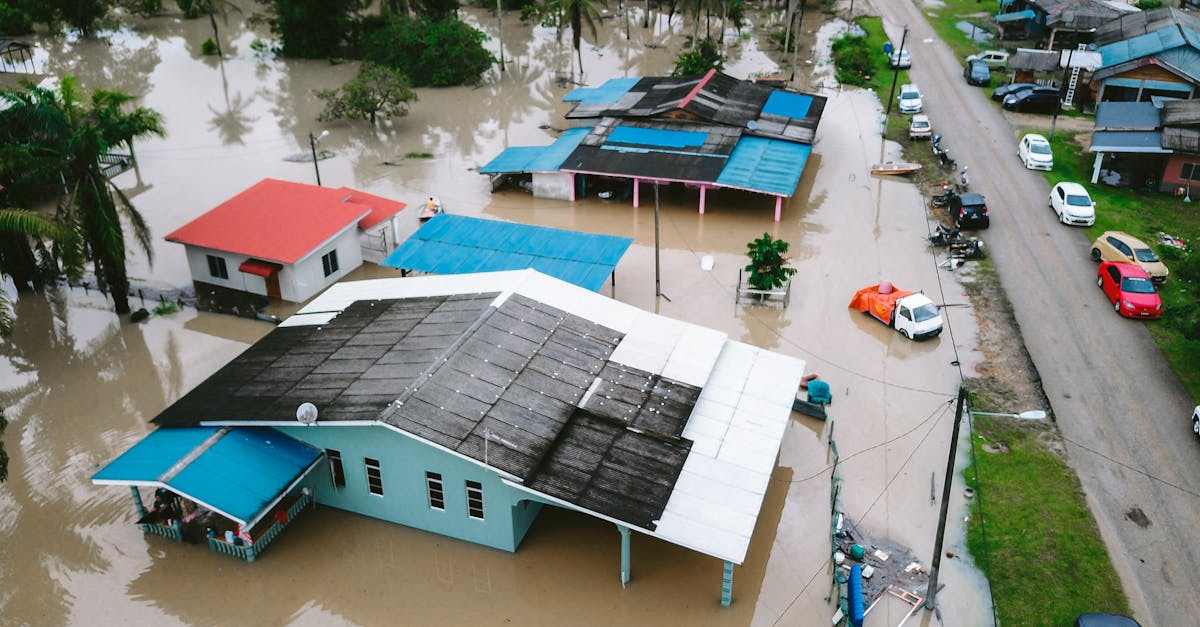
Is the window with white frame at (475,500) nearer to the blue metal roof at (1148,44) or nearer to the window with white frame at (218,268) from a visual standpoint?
the window with white frame at (218,268)

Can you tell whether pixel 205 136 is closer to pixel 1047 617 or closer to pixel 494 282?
pixel 494 282

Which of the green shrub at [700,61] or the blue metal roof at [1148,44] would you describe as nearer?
the blue metal roof at [1148,44]

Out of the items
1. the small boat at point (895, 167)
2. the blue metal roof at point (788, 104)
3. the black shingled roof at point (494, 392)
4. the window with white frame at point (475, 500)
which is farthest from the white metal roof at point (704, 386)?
the blue metal roof at point (788, 104)

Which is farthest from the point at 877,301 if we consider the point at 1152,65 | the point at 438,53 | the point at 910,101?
the point at 438,53

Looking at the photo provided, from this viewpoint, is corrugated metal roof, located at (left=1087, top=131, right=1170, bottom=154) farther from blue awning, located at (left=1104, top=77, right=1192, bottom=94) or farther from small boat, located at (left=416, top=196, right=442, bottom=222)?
small boat, located at (left=416, top=196, right=442, bottom=222)

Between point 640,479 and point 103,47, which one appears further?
point 103,47

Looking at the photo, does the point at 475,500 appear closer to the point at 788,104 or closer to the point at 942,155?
the point at 788,104

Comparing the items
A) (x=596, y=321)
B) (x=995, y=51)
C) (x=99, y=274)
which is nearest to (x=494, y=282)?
(x=596, y=321)
